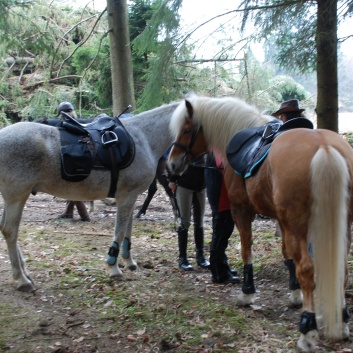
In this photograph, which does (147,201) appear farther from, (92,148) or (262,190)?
(262,190)

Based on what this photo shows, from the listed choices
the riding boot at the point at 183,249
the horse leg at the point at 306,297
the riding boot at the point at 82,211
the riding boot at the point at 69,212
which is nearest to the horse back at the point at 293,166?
the horse leg at the point at 306,297

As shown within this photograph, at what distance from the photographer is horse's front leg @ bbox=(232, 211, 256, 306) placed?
409 centimetres

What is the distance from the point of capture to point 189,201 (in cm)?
528

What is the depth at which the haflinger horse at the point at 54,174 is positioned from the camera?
449 centimetres

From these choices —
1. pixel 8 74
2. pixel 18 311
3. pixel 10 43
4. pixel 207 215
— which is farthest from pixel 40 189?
pixel 8 74

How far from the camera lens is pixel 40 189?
4750 mm

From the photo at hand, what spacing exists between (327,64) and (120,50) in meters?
4.39

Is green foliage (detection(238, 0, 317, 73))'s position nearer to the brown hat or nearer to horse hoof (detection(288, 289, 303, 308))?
the brown hat

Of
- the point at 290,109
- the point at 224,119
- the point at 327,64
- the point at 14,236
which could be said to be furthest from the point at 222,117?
the point at 14,236

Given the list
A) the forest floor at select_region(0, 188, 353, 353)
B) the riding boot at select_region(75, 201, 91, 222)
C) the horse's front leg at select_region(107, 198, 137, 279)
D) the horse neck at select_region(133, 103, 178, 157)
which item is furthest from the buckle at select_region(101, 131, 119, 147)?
the riding boot at select_region(75, 201, 91, 222)

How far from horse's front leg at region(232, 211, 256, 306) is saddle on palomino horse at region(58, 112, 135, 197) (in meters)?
1.47

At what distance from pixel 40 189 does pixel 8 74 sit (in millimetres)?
12853

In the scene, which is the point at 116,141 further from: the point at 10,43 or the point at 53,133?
the point at 10,43

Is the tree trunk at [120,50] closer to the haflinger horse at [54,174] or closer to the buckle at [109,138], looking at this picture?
the haflinger horse at [54,174]
